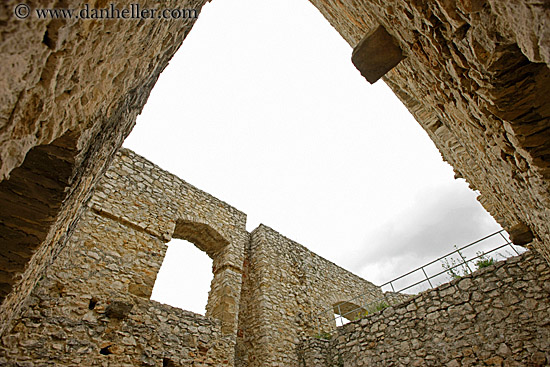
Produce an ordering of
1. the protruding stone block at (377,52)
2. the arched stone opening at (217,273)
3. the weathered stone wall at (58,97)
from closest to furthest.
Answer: the weathered stone wall at (58,97), the protruding stone block at (377,52), the arched stone opening at (217,273)

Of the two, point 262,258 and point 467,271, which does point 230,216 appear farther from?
point 467,271

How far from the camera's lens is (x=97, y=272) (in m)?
4.67

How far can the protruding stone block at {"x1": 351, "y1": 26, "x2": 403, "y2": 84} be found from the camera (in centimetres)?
250

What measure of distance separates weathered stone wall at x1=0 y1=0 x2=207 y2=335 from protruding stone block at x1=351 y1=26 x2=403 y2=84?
166 cm

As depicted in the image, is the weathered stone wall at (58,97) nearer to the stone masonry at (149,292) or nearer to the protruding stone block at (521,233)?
the stone masonry at (149,292)

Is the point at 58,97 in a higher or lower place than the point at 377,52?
lower

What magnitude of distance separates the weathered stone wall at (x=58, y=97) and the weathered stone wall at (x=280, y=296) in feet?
18.7

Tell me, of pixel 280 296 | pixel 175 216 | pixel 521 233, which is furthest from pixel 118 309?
pixel 521 233

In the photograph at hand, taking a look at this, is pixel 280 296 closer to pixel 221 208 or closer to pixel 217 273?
pixel 217 273

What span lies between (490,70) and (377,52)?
1324 mm

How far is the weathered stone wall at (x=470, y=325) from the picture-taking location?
182 inches

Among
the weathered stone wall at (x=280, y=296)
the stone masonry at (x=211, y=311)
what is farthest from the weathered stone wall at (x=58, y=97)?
the weathered stone wall at (x=280, y=296)

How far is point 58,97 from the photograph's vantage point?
3.61 feet

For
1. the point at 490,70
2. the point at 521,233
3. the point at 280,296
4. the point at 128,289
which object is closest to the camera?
the point at 490,70
